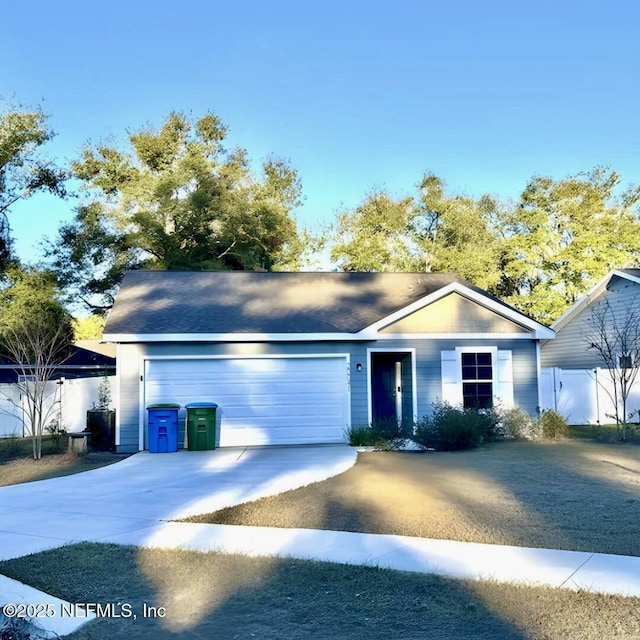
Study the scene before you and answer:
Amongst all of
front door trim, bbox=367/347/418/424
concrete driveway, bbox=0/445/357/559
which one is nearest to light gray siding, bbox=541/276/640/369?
front door trim, bbox=367/347/418/424

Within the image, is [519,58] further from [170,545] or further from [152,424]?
[170,545]

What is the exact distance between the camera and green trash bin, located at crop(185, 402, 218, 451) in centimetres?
1515

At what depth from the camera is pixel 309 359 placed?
16.6 meters

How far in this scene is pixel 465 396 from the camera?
1702 centimetres

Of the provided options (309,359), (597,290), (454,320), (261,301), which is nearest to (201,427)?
(309,359)

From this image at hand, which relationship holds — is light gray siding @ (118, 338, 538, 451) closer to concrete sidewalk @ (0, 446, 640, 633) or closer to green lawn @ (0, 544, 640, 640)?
concrete sidewalk @ (0, 446, 640, 633)

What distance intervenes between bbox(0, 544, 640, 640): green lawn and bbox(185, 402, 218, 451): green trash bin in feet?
28.6

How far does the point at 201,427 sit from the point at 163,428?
2.72ft

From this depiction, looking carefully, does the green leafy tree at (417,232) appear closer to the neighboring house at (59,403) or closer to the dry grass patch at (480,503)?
the neighboring house at (59,403)

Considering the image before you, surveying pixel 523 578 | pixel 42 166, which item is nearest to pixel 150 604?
pixel 523 578

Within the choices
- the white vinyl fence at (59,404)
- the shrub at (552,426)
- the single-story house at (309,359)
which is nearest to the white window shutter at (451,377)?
the single-story house at (309,359)

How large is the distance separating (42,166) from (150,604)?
3027cm

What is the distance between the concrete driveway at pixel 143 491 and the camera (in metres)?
7.65

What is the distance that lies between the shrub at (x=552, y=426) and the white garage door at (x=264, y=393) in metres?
4.79
